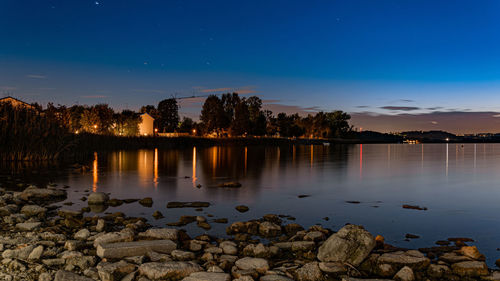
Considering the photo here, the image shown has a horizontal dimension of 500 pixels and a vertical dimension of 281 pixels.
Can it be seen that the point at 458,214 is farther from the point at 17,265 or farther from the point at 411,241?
the point at 17,265

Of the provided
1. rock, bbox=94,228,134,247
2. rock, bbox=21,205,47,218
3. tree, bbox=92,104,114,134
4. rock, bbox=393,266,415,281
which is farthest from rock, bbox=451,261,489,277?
tree, bbox=92,104,114,134

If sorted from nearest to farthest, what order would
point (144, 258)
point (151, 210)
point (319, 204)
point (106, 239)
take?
point (144, 258) → point (106, 239) → point (151, 210) → point (319, 204)

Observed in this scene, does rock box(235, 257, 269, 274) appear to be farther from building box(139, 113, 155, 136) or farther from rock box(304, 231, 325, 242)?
building box(139, 113, 155, 136)

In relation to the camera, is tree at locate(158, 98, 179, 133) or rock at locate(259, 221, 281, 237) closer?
rock at locate(259, 221, 281, 237)

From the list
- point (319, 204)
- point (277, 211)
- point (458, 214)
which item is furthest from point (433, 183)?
point (277, 211)

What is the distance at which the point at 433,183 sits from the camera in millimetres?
25859

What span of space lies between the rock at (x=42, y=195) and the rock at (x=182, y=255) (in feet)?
31.9

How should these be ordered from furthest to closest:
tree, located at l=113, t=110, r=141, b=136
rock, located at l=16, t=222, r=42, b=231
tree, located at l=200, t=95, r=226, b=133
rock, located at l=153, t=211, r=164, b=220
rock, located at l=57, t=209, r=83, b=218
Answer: tree, located at l=200, t=95, r=226, b=133 < tree, located at l=113, t=110, r=141, b=136 < rock, located at l=153, t=211, r=164, b=220 < rock, located at l=57, t=209, r=83, b=218 < rock, located at l=16, t=222, r=42, b=231

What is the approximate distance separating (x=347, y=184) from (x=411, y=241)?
13984 millimetres

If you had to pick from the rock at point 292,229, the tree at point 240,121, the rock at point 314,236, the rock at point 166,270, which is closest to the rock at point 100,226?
the rock at point 166,270

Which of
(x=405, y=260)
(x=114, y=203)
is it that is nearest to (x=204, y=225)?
(x=114, y=203)

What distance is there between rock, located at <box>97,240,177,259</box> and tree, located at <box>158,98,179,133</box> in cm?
16335

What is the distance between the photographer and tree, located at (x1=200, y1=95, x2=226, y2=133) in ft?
465

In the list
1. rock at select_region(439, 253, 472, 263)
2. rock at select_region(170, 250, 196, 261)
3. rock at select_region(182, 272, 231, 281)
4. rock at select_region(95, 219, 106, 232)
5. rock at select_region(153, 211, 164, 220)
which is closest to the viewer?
rock at select_region(182, 272, 231, 281)
